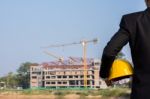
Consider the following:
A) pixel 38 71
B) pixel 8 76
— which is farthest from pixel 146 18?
pixel 8 76

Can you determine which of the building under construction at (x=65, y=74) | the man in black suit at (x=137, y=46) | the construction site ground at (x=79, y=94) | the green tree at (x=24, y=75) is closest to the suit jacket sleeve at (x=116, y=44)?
the man in black suit at (x=137, y=46)

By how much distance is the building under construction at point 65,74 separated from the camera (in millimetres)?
119812

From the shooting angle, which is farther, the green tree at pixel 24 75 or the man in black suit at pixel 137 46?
the green tree at pixel 24 75

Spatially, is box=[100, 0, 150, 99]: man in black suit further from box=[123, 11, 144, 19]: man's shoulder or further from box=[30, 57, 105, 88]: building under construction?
box=[30, 57, 105, 88]: building under construction

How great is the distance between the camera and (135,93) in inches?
93.6

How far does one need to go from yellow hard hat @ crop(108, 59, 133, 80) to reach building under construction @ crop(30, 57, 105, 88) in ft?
363

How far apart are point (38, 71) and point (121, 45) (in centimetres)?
13257

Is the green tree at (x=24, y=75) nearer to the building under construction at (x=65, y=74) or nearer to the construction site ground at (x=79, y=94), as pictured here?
the building under construction at (x=65, y=74)

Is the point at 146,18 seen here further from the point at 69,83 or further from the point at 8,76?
the point at 8,76

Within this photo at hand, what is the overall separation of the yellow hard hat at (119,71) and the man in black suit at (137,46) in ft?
0.11

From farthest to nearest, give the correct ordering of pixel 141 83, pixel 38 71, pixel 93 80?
pixel 38 71 < pixel 93 80 < pixel 141 83

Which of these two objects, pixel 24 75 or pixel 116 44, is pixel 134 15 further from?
pixel 24 75

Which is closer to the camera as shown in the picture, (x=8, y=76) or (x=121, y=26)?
(x=121, y=26)

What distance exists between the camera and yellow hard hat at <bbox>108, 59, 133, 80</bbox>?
246 cm
